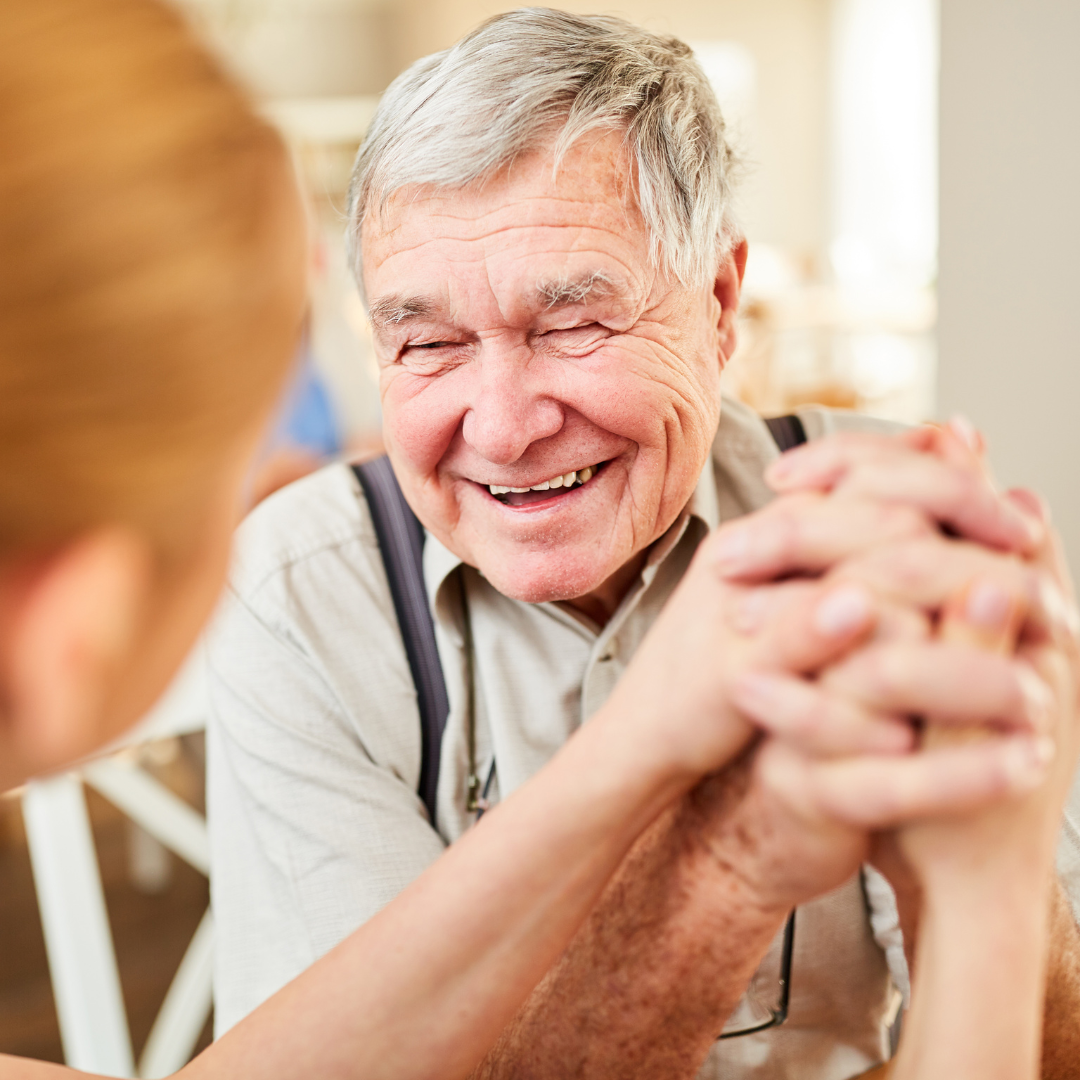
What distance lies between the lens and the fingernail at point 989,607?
65cm

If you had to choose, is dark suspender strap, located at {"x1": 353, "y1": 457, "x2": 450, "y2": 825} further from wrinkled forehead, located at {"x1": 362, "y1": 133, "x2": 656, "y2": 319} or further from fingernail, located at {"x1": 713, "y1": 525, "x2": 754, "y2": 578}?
fingernail, located at {"x1": 713, "y1": 525, "x2": 754, "y2": 578}

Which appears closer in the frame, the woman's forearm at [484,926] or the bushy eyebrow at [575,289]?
A: the woman's forearm at [484,926]

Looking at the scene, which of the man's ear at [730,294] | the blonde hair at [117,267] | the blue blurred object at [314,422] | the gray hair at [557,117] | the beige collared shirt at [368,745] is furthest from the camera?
the blue blurred object at [314,422]

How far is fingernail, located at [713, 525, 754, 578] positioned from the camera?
730 mm

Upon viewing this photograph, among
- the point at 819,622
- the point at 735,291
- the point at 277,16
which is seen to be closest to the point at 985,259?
the point at 735,291

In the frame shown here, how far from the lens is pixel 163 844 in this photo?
134 inches

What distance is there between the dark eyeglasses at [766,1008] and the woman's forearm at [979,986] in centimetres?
43

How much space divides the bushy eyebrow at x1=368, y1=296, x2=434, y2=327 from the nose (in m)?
0.07

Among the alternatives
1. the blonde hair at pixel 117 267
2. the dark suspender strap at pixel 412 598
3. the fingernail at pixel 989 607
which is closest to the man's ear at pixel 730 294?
the dark suspender strap at pixel 412 598

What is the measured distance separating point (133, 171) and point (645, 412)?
711 mm

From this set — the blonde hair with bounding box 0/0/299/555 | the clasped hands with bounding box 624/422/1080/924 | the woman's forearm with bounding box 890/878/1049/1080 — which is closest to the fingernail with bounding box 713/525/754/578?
the clasped hands with bounding box 624/422/1080/924

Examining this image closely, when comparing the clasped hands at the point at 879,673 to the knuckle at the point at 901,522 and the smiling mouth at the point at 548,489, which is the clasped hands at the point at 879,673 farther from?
the smiling mouth at the point at 548,489

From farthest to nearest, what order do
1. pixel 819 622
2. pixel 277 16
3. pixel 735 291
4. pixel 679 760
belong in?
pixel 277 16
pixel 735 291
pixel 679 760
pixel 819 622

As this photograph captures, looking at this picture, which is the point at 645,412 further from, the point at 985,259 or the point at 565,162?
the point at 985,259
